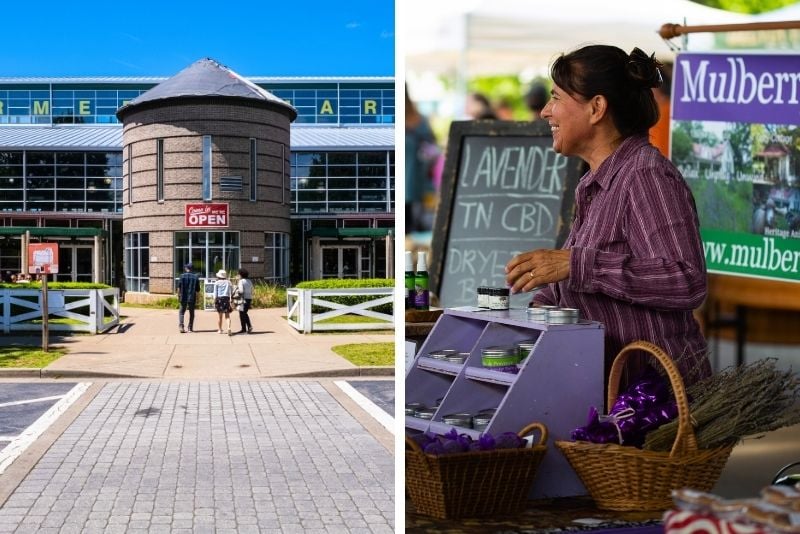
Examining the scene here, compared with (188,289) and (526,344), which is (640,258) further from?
(188,289)

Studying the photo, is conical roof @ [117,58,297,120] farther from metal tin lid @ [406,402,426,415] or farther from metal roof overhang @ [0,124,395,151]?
metal tin lid @ [406,402,426,415]

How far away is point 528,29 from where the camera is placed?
3.14 m

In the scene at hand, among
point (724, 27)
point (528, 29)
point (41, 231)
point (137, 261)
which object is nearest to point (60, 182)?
point (41, 231)

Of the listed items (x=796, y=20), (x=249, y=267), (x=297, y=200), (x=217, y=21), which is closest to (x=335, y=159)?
(x=297, y=200)

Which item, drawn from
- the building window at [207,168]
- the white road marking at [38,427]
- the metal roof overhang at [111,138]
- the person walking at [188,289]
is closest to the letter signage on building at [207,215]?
the building window at [207,168]

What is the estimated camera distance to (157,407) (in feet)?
37.6

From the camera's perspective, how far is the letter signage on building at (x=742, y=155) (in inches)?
128

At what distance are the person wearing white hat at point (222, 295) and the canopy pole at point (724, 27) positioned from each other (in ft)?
30.3

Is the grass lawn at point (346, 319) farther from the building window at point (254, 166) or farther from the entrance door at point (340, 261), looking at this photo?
the building window at point (254, 166)

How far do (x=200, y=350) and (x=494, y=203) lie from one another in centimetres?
976

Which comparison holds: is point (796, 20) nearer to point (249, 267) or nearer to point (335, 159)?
point (249, 267)

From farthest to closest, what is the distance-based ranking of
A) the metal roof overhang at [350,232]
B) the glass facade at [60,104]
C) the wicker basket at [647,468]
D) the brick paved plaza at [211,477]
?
the glass facade at [60,104], the metal roof overhang at [350,232], the brick paved plaza at [211,477], the wicker basket at [647,468]

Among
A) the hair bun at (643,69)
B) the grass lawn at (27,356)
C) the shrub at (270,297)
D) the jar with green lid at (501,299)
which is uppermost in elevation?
the hair bun at (643,69)

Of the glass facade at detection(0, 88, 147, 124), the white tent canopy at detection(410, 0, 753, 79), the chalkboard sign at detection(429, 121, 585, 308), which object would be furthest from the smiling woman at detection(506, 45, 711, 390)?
the glass facade at detection(0, 88, 147, 124)
